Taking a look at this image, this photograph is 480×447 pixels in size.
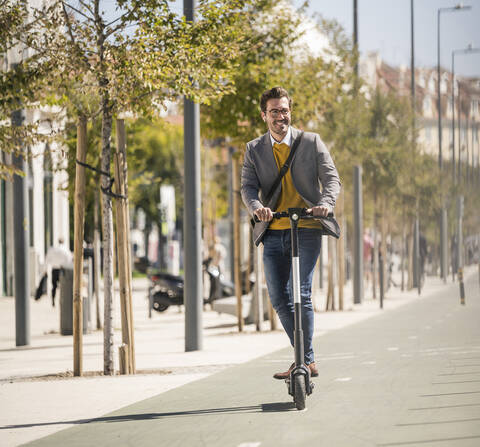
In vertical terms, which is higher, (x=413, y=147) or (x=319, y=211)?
(x=413, y=147)

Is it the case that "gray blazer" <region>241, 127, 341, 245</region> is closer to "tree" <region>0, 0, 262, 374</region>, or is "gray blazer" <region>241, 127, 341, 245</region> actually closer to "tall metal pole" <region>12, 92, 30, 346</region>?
"tree" <region>0, 0, 262, 374</region>

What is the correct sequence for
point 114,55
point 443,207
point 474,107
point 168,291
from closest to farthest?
point 114,55
point 168,291
point 443,207
point 474,107

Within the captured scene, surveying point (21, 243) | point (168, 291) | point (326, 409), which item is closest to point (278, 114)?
point (326, 409)

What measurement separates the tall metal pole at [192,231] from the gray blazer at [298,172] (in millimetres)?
5409

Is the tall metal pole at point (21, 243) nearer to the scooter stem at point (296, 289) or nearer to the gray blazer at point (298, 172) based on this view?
the gray blazer at point (298, 172)

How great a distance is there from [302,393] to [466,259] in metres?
35.8

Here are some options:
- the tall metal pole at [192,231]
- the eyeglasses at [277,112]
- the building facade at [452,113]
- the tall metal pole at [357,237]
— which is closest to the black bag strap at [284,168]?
the eyeglasses at [277,112]

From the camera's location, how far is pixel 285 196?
22.7ft

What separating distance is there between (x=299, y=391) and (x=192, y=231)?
5.99 meters

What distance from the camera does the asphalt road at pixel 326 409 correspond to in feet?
18.8

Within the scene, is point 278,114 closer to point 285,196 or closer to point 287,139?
point 287,139

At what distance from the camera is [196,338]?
40.7 ft

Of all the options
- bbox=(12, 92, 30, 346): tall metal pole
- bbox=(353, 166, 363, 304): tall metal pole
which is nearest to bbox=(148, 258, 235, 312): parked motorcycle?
bbox=(353, 166, 363, 304): tall metal pole

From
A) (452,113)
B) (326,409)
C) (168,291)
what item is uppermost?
(452,113)
